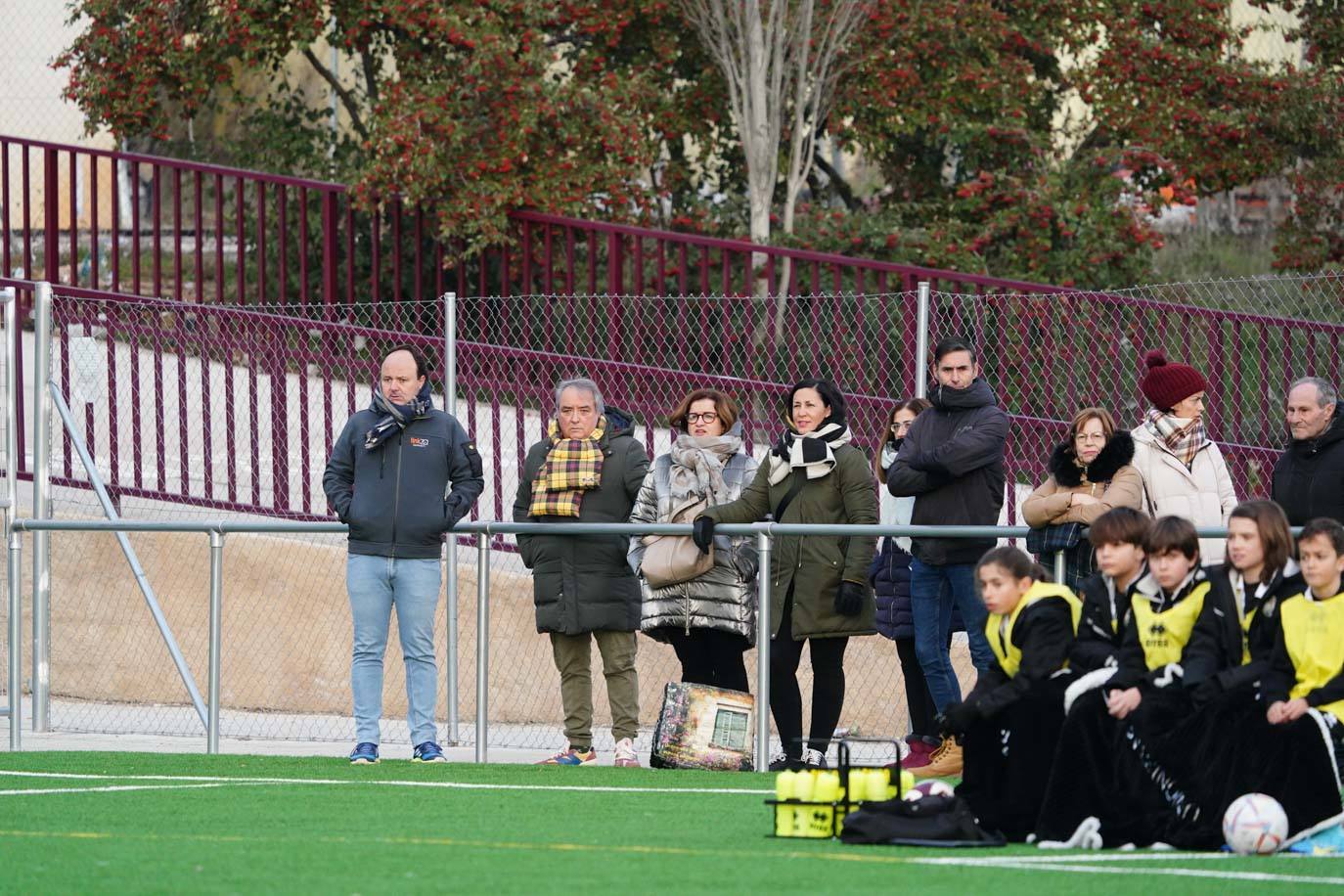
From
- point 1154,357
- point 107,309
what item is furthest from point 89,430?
point 1154,357

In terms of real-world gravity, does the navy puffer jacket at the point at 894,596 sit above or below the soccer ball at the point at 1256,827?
above

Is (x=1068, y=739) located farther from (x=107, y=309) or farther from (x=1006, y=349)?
(x=107, y=309)

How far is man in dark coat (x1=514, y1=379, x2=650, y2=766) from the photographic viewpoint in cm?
1034

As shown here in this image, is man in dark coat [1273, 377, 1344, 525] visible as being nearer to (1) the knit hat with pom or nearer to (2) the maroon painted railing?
(1) the knit hat with pom

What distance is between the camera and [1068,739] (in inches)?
289

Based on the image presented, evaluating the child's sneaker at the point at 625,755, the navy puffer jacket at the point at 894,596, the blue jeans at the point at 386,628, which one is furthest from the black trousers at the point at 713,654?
the blue jeans at the point at 386,628

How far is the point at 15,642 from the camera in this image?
11523 millimetres

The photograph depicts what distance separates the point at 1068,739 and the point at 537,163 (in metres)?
8.93

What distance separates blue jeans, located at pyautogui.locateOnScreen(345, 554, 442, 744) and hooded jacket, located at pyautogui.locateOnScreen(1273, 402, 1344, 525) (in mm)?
3907

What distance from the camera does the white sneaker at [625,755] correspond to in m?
10.3

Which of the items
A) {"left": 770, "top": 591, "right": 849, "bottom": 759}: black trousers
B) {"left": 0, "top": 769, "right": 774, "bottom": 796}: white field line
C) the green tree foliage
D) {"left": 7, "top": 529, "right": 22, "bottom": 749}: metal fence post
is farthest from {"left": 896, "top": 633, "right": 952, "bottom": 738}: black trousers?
the green tree foliage

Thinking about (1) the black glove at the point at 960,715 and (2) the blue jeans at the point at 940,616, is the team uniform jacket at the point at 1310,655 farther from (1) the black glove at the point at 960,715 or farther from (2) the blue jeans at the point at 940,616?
(2) the blue jeans at the point at 940,616

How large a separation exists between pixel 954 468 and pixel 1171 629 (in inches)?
89.9

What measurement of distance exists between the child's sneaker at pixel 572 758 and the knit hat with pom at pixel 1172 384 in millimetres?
3162
